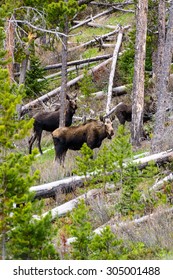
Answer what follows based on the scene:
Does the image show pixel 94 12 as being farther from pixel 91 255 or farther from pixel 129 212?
pixel 91 255

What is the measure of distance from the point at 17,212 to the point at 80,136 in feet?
33.3

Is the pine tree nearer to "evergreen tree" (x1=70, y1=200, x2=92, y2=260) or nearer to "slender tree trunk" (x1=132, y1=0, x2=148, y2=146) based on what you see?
"evergreen tree" (x1=70, y1=200, x2=92, y2=260)

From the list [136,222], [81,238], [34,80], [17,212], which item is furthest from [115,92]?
[17,212]

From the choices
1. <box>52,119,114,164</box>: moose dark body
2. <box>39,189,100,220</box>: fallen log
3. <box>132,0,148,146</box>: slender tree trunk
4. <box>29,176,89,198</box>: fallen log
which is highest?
<box>132,0,148,146</box>: slender tree trunk

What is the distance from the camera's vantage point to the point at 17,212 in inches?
355

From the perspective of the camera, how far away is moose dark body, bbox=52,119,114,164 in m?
19.1

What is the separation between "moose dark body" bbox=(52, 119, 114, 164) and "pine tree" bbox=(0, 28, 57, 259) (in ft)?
30.2

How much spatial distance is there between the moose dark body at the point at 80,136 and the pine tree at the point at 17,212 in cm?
921

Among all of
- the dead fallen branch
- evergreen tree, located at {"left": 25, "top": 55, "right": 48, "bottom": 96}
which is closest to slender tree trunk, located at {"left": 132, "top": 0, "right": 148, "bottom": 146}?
evergreen tree, located at {"left": 25, "top": 55, "right": 48, "bottom": 96}

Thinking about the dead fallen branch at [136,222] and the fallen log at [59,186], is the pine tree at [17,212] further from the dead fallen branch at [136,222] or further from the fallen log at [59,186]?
the fallen log at [59,186]

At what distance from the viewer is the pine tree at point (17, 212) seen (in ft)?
28.7

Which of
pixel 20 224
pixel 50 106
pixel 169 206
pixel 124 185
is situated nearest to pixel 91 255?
pixel 20 224

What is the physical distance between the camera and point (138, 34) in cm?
2005

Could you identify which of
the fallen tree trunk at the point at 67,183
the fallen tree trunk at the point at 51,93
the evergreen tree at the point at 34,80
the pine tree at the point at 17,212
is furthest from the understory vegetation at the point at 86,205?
the evergreen tree at the point at 34,80
